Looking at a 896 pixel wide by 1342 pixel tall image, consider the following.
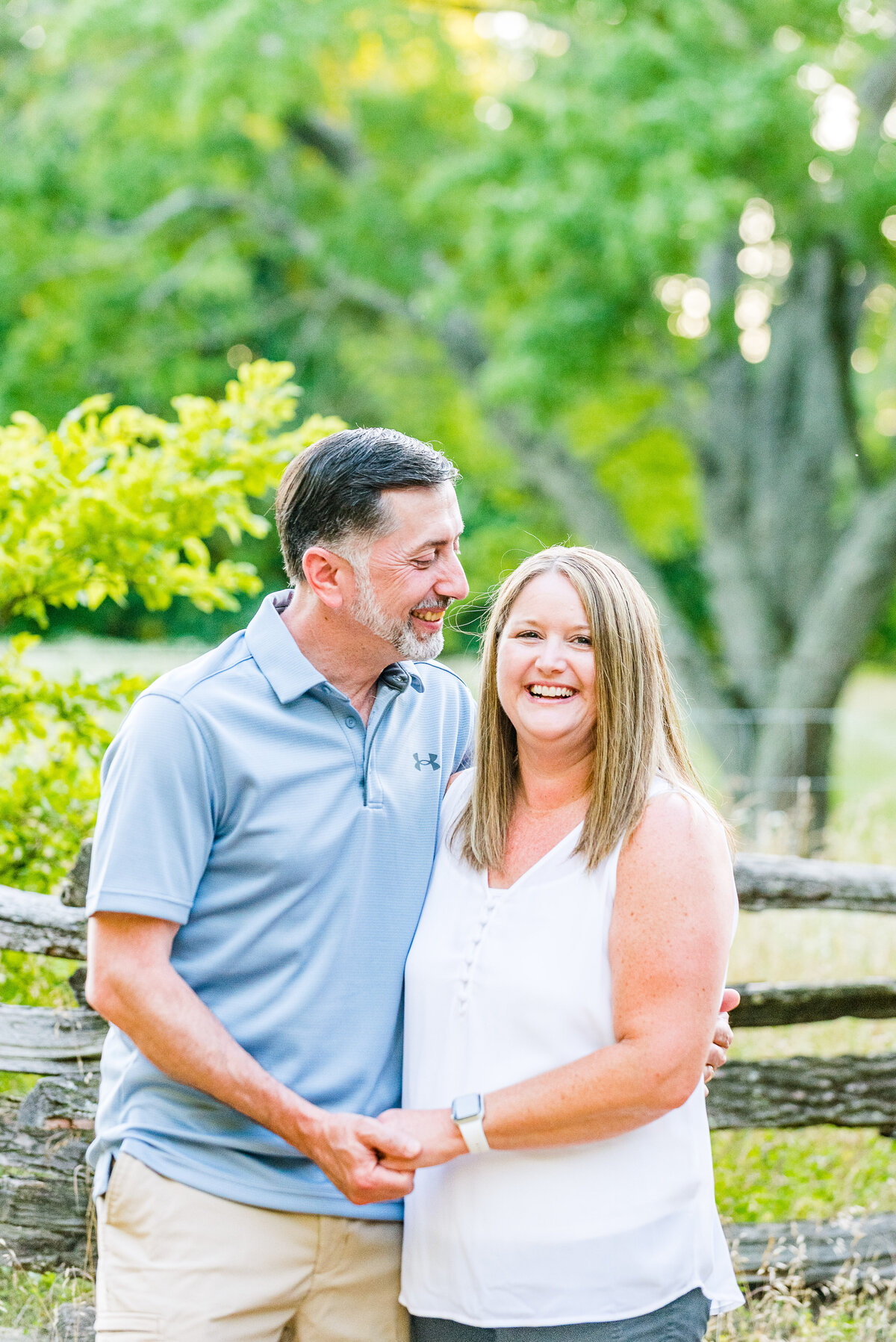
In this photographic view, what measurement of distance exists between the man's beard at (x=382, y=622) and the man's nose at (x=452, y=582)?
3 centimetres

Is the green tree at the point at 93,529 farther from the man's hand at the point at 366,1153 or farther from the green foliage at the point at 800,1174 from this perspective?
the green foliage at the point at 800,1174

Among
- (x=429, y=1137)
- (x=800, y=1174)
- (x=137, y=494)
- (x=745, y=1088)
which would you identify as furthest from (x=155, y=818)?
(x=800, y=1174)

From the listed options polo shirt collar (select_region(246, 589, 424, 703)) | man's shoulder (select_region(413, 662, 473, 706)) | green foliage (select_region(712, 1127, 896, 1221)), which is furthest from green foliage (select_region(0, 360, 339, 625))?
green foliage (select_region(712, 1127, 896, 1221))

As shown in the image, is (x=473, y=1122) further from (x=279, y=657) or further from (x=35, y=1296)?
(x=35, y=1296)

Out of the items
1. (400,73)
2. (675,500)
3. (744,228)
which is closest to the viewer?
(744,228)

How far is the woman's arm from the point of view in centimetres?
192

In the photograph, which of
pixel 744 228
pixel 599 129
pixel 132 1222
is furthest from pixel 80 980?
pixel 744 228

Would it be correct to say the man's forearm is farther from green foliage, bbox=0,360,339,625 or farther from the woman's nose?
green foliage, bbox=0,360,339,625

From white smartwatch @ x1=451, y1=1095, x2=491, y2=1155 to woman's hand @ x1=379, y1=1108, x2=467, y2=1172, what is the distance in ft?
0.04

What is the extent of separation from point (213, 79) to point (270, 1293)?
30.3 feet

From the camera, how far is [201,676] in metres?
2.12

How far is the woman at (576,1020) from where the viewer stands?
194 centimetres

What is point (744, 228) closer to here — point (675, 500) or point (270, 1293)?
point (675, 500)

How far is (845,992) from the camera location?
3.60 m
